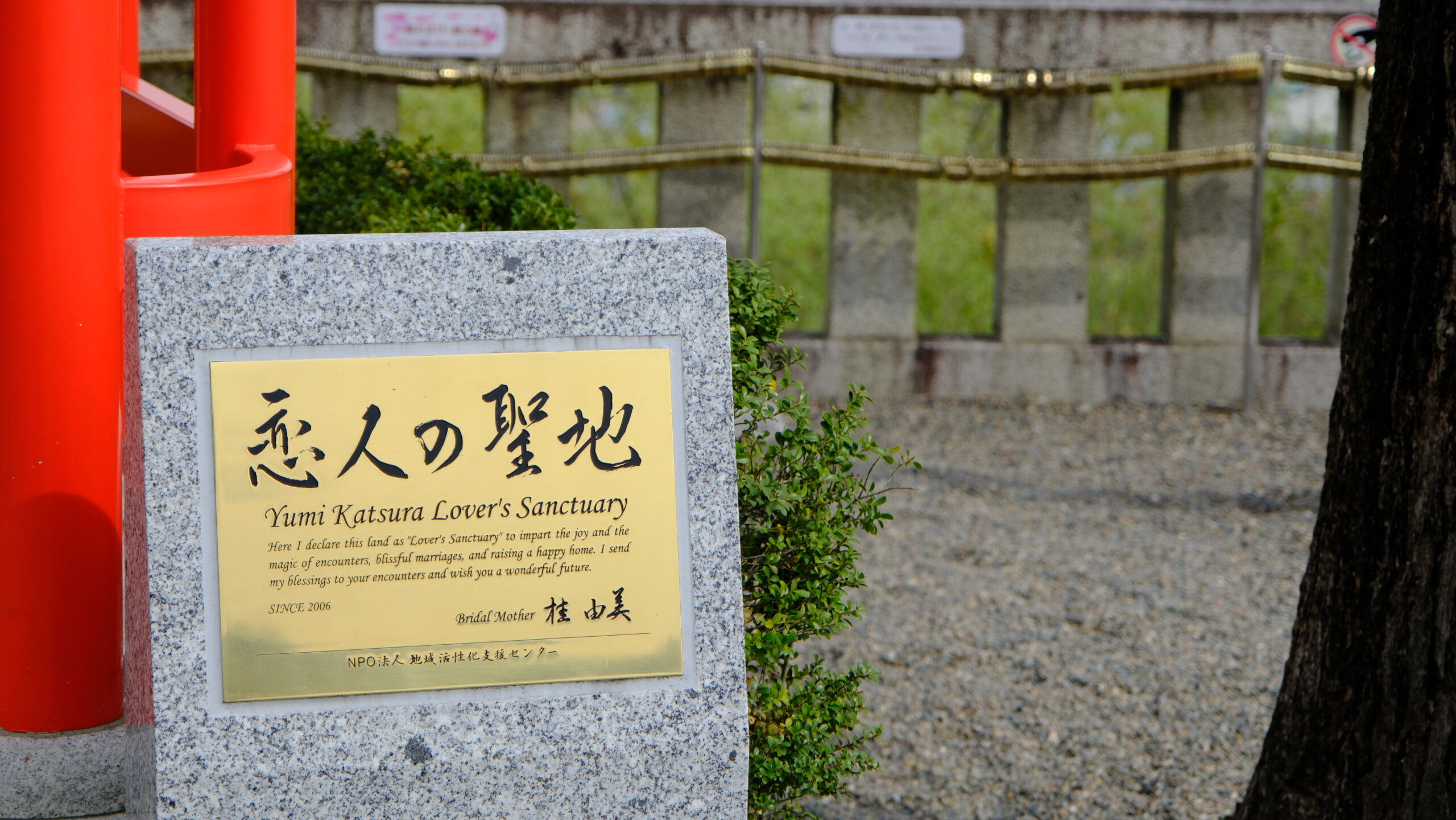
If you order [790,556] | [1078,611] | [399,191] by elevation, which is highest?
[399,191]

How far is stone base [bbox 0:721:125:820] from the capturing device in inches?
103

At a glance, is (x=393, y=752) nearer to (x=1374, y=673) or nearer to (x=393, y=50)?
(x=1374, y=673)

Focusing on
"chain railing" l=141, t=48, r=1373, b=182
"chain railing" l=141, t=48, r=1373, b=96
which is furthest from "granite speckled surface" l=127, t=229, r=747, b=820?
"chain railing" l=141, t=48, r=1373, b=96

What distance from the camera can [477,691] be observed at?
2217 millimetres

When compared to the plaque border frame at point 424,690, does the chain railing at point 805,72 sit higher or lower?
higher

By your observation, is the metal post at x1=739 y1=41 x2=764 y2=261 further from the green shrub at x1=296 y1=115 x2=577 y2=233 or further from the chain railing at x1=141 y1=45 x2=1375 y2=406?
the green shrub at x1=296 y1=115 x2=577 y2=233

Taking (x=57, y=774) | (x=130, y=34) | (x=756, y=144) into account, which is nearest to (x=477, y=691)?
(x=57, y=774)

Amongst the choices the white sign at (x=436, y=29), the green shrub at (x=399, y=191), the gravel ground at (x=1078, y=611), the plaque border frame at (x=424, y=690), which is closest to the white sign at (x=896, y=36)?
the white sign at (x=436, y=29)

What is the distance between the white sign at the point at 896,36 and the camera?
8.31m

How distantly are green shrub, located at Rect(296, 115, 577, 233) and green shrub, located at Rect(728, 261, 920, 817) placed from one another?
133 centimetres

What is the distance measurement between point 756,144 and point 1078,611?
398 cm

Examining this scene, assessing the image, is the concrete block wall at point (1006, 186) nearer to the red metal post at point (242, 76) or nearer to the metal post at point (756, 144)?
the metal post at point (756, 144)

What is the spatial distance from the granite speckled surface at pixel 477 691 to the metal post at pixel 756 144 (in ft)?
18.7

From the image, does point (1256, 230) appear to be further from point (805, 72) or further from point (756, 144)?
point (756, 144)
